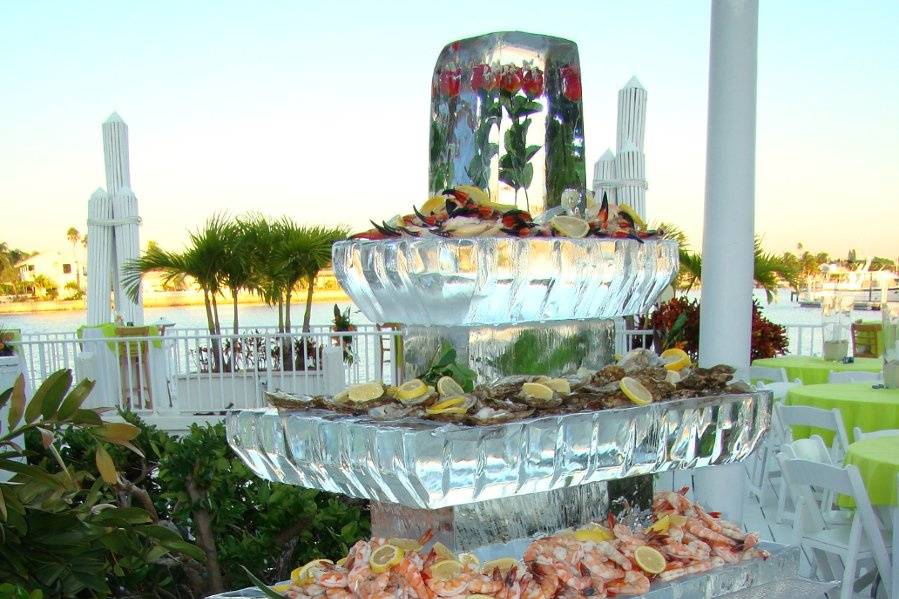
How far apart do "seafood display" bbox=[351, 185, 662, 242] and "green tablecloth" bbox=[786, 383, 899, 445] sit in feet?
11.7

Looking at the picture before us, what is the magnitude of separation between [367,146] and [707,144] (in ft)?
24.9

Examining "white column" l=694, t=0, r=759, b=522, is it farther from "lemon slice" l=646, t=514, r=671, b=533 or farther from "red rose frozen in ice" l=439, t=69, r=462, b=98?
"red rose frozen in ice" l=439, t=69, r=462, b=98

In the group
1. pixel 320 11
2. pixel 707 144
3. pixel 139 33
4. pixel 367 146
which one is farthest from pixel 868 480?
pixel 139 33

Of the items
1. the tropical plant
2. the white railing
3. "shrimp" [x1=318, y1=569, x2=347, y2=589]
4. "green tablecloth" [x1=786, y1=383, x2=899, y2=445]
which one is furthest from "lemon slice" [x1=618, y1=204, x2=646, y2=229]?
the white railing

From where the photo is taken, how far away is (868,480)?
3.24 m

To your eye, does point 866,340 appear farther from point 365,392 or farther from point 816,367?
point 365,392

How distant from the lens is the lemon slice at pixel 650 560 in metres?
1.29

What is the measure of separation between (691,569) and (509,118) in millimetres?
891

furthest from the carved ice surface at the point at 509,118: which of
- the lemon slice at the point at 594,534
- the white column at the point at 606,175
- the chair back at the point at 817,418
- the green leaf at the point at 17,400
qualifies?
the white column at the point at 606,175

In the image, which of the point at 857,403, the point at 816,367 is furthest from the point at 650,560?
the point at 816,367

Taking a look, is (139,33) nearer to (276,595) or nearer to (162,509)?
(162,509)

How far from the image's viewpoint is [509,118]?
154 centimetres

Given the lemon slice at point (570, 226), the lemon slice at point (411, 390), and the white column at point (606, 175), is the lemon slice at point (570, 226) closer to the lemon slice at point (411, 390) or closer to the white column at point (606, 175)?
the lemon slice at point (411, 390)

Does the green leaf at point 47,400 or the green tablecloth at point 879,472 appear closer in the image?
the green leaf at point 47,400
